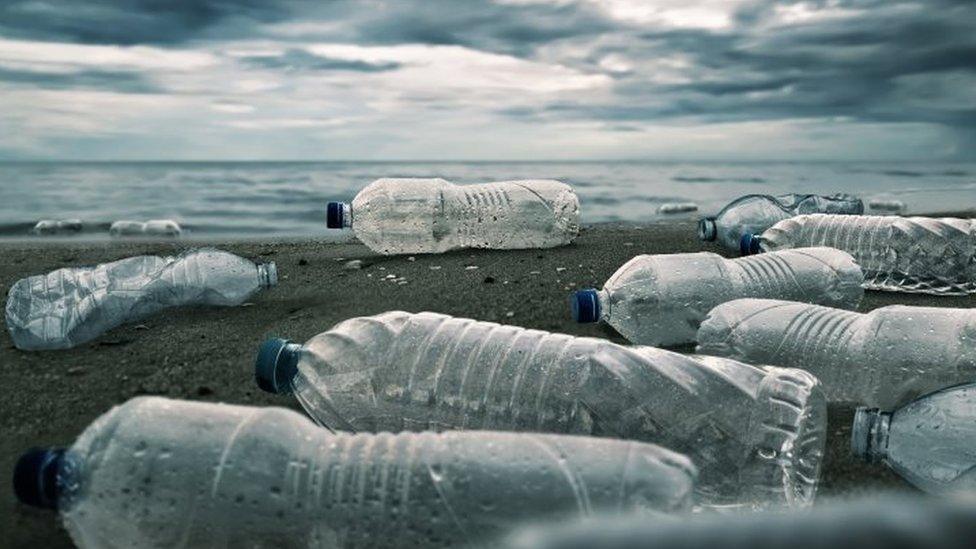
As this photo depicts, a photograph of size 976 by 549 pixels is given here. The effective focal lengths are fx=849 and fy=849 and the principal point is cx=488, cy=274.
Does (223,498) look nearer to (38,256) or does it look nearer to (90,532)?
(90,532)

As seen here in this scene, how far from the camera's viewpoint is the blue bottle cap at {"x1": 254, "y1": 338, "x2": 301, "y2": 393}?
1.61 metres

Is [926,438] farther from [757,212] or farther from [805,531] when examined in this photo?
[757,212]

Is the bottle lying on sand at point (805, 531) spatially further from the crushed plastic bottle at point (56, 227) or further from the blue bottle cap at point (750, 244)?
the crushed plastic bottle at point (56, 227)

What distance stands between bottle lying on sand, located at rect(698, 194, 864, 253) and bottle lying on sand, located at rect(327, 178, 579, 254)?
0.65 metres

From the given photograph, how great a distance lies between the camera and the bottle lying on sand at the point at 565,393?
1.41 m

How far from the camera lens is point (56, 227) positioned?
644 cm

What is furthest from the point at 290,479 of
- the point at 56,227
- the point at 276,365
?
the point at 56,227

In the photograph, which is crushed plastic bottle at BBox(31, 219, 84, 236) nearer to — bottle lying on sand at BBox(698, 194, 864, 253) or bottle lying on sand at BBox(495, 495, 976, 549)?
bottle lying on sand at BBox(698, 194, 864, 253)

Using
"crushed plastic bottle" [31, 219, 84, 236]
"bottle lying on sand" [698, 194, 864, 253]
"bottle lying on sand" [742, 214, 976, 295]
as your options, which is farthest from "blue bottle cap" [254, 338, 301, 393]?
"crushed plastic bottle" [31, 219, 84, 236]

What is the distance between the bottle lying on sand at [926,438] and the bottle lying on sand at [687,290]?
77 centimetres

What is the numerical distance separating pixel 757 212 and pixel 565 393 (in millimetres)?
2828

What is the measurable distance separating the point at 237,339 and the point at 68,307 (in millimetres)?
547

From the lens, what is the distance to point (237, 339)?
237 cm

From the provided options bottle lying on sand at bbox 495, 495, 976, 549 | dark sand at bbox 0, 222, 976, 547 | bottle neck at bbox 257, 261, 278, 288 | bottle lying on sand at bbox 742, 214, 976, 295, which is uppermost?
bottle lying on sand at bbox 495, 495, 976, 549
